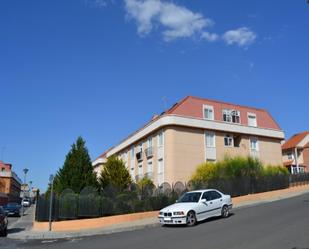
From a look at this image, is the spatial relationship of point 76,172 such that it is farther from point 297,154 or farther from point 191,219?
point 297,154

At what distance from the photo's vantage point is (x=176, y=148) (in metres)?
37.3

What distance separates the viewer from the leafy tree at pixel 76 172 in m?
27.2

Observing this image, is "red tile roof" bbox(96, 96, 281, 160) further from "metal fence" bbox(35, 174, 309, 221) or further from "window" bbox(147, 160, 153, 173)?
"metal fence" bbox(35, 174, 309, 221)

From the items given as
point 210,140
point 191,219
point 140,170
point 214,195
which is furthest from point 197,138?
point 191,219

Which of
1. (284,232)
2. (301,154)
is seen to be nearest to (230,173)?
(284,232)

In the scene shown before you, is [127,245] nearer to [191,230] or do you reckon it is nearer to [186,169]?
[191,230]

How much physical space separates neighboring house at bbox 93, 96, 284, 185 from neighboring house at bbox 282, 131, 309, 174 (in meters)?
16.2

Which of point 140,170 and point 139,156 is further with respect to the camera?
point 139,156

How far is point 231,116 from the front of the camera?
139ft

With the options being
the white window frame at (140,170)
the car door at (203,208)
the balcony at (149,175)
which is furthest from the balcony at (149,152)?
the car door at (203,208)

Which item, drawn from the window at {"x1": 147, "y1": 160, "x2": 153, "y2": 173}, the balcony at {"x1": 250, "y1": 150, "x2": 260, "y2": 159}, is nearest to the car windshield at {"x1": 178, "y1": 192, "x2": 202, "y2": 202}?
the window at {"x1": 147, "y1": 160, "x2": 153, "y2": 173}

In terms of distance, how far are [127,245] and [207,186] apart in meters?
14.6

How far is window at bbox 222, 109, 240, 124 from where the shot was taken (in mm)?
42000

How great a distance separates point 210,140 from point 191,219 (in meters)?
22.4
